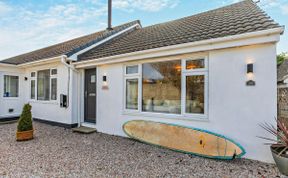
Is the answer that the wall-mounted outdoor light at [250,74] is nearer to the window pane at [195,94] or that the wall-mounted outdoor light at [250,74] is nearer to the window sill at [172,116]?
the window pane at [195,94]

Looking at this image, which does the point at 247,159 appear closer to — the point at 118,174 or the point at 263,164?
the point at 263,164

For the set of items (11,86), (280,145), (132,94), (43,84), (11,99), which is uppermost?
(43,84)

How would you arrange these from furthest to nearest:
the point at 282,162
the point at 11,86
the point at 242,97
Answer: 1. the point at 11,86
2. the point at 242,97
3. the point at 282,162

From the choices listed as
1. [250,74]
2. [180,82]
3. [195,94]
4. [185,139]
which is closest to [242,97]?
[250,74]

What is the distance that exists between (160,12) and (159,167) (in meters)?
10.6

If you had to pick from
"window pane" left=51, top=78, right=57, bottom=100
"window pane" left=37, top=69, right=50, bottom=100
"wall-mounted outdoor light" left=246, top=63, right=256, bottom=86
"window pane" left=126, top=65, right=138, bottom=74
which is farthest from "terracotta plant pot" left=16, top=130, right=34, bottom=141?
"wall-mounted outdoor light" left=246, top=63, right=256, bottom=86

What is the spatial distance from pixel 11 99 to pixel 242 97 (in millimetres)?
11096

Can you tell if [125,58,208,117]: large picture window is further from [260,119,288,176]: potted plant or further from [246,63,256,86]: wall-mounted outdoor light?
[260,119,288,176]: potted plant

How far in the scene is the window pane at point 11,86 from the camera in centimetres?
909

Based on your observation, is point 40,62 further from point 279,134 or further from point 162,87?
point 279,134

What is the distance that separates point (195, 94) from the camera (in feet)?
14.9

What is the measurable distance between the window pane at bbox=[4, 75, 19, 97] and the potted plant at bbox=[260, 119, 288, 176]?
11562 mm

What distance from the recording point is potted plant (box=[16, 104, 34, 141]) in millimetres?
5363

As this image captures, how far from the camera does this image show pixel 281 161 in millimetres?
3137
